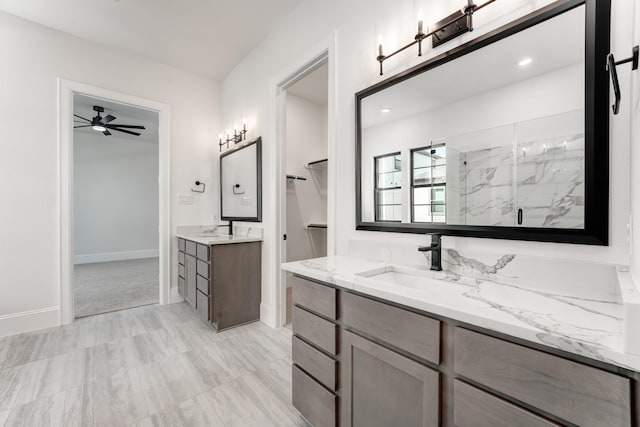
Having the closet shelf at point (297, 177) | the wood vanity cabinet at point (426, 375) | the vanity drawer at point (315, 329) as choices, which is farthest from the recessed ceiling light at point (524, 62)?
the closet shelf at point (297, 177)

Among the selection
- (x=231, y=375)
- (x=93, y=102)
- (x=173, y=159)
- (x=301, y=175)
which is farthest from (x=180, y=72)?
(x=231, y=375)

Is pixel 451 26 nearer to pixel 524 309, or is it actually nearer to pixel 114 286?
pixel 524 309

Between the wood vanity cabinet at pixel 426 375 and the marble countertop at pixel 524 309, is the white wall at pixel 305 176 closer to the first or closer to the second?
the wood vanity cabinet at pixel 426 375

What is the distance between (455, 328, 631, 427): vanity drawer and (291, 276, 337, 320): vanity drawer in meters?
0.56

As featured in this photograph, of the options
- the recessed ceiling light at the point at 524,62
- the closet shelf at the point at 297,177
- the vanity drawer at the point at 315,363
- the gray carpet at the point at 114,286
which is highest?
the recessed ceiling light at the point at 524,62

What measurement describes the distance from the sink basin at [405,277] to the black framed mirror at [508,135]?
0.24m

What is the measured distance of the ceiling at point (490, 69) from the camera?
1.03 meters

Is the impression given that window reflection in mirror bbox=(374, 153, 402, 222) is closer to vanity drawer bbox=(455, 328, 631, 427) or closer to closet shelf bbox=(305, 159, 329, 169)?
vanity drawer bbox=(455, 328, 631, 427)

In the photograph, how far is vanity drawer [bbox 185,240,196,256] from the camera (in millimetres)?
2928

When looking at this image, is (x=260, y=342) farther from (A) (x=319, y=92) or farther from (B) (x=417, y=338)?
(A) (x=319, y=92)

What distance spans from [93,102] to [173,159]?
1886 mm

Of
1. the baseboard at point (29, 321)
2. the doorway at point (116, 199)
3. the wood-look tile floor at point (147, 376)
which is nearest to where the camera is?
the wood-look tile floor at point (147, 376)

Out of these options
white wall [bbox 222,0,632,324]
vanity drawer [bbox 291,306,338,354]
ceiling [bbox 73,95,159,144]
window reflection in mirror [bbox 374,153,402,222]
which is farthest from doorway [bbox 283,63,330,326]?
vanity drawer [bbox 291,306,338,354]

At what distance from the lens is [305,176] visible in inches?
159
